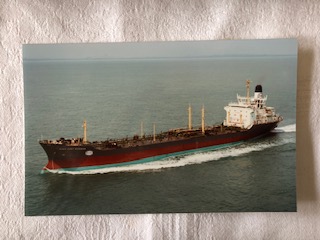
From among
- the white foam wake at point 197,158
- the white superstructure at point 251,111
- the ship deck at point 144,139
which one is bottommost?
the white foam wake at point 197,158

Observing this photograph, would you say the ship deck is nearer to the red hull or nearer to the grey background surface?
the red hull

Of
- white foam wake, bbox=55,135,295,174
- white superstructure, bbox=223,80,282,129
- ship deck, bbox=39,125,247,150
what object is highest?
white superstructure, bbox=223,80,282,129

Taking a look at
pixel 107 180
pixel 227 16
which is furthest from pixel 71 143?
pixel 227 16

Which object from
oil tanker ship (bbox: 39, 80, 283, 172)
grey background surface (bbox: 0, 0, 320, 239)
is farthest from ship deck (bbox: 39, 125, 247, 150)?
grey background surface (bbox: 0, 0, 320, 239)

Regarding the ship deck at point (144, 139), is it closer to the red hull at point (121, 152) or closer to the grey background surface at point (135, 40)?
the red hull at point (121, 152)

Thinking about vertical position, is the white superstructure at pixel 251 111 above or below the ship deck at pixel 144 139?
above

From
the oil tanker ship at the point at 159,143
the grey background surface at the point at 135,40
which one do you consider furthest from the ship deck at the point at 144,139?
the grey background surface at the point at 135,40

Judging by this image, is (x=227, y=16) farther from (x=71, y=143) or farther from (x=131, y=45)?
(x=71, y=143)
